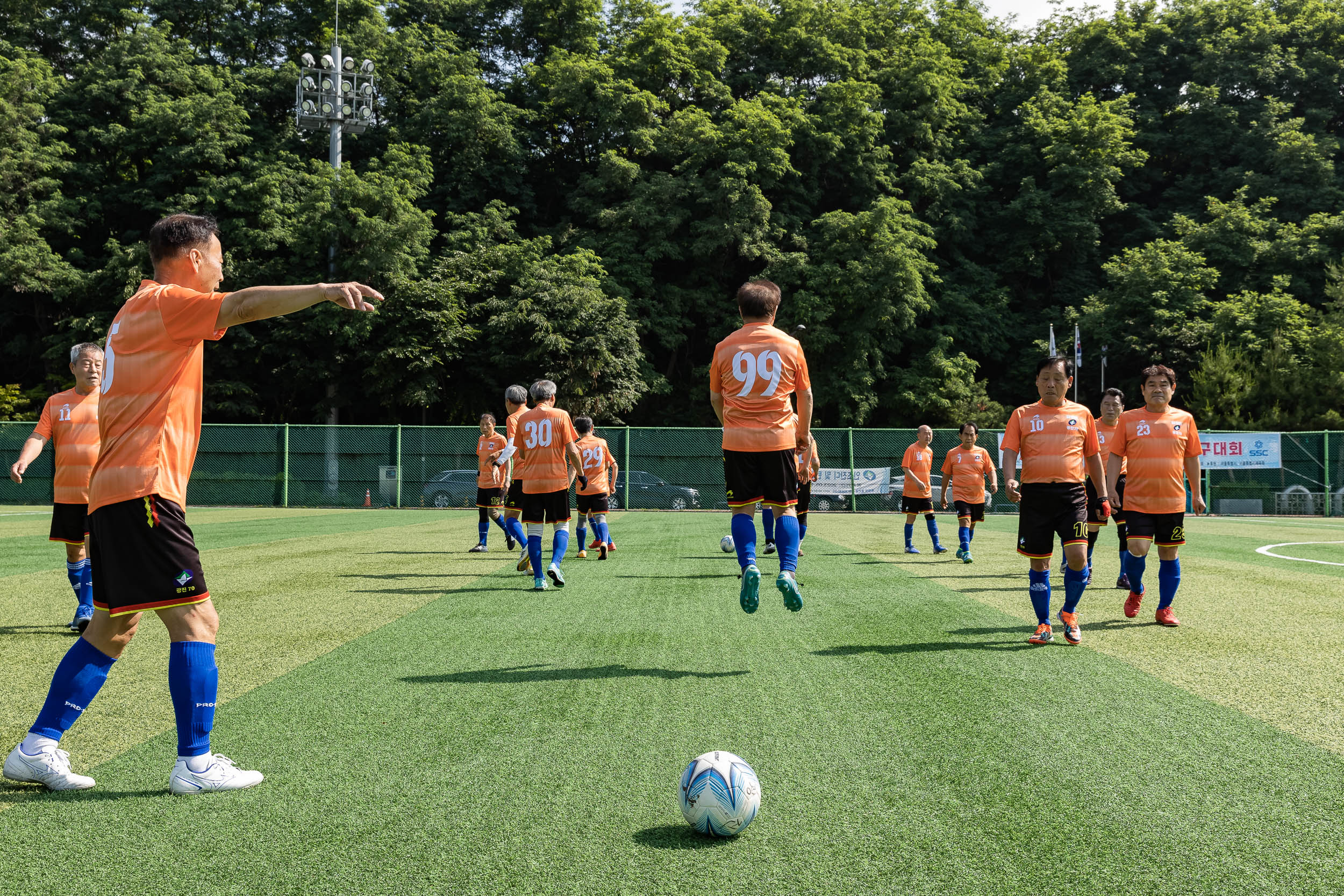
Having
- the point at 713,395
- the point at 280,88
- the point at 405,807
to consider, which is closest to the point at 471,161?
the point at 280,88

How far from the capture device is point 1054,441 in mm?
6090

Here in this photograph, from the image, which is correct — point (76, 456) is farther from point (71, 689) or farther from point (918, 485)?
point (918, 485)

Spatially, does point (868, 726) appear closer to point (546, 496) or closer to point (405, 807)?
point (405, 807)

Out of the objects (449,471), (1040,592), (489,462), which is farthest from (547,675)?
(449,471)

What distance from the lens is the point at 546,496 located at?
8.79 m

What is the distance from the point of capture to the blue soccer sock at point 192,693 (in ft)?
10.8

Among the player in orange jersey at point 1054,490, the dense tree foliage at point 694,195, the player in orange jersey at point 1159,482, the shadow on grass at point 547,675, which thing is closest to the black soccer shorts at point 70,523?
the shadow on grass at point 547,675

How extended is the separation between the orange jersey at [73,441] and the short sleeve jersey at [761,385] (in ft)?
14.8

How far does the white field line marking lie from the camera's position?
1150 cm

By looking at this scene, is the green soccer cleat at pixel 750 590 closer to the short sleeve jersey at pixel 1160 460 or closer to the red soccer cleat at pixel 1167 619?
the red soccer cleat at pixel 1167 619

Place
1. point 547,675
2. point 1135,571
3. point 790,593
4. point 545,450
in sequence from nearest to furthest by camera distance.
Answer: point 547,675
point 790,593
point 1135,571
point 545,450

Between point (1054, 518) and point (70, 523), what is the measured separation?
273 inches

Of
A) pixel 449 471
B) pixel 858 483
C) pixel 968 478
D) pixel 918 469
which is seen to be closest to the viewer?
pixel 968 478

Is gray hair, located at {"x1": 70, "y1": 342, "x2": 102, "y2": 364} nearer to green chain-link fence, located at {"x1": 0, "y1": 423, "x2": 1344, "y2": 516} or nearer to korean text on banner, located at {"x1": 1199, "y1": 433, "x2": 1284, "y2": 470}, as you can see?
green chain-link fence, located at {"x1": 0, "y1": 423, "x2": 1344, "y2": 516}
